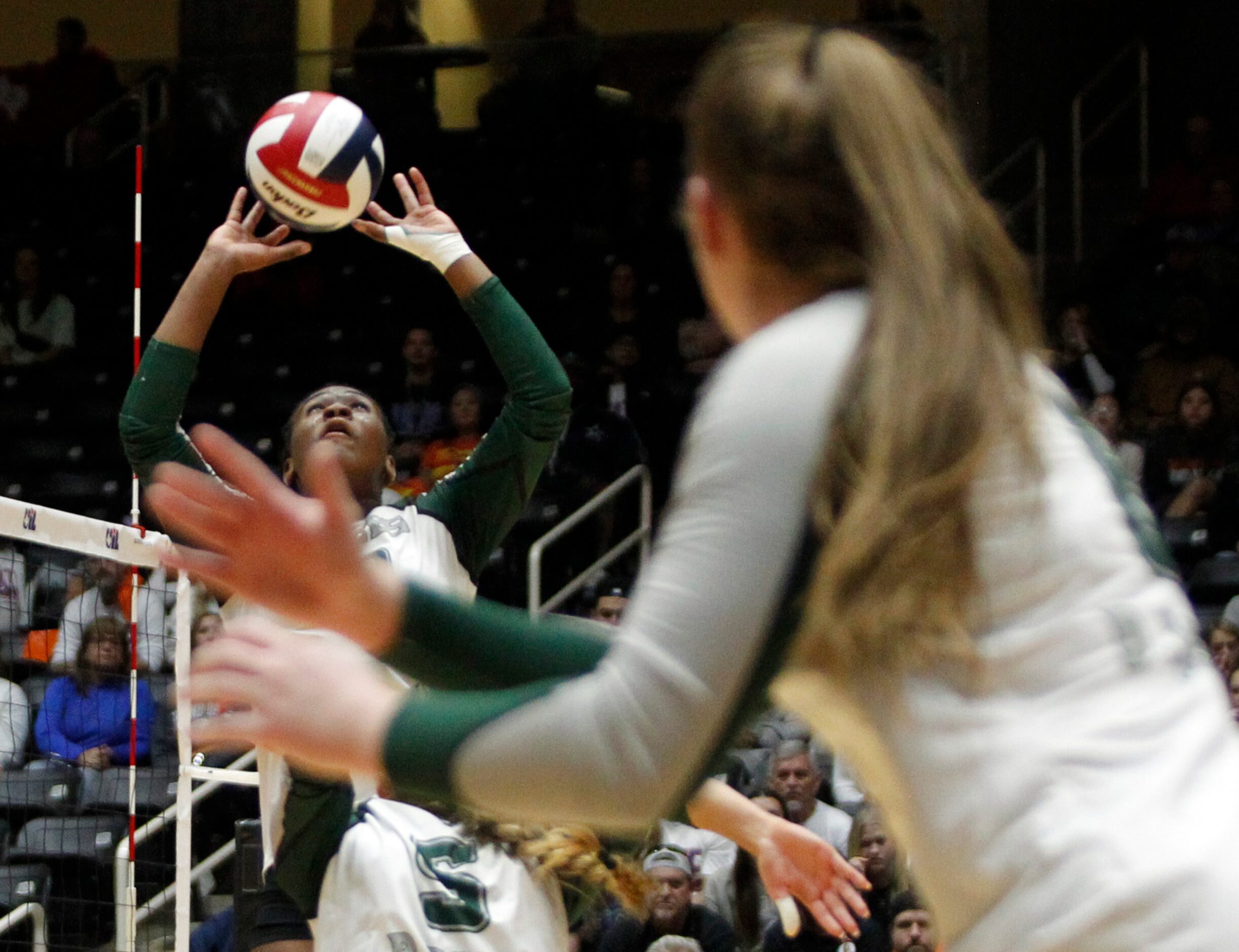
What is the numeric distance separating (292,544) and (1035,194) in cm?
1129

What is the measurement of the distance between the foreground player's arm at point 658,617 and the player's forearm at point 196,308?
8.73ft

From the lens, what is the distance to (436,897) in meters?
3.17

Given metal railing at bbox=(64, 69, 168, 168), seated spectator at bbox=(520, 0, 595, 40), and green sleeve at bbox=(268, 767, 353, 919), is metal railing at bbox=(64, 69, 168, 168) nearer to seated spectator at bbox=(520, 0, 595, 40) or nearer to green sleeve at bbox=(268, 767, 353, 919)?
seated spectator at bbox=(520, 0, 595, 40)

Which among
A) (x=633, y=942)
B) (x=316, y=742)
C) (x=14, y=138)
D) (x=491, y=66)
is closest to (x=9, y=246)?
(x=14, y=138)

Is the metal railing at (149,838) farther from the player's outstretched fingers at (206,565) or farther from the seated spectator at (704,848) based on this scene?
the player's outstretched fingers at (206,565)

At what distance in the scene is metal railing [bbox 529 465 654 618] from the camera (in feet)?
28.2

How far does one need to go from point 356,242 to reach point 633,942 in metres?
7.02

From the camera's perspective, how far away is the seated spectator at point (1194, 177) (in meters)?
10.8

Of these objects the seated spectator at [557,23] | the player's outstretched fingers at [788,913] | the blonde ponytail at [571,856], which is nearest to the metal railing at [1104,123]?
the seated spectator at [557,23]

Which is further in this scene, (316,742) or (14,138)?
(14,138)

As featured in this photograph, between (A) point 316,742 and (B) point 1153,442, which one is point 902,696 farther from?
(B) point 1153,442

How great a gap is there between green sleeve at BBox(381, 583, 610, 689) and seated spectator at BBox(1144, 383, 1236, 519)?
797 centimetres

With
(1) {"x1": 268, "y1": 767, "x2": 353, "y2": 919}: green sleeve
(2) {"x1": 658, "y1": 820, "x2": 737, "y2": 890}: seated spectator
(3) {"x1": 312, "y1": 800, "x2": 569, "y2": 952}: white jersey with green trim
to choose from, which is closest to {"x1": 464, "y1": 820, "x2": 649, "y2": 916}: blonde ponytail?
(3) {"x1": 312, "y1": 800, "x2": 569, "y2": 952}: white jersey with green trim

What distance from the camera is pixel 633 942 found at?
6754 mm
